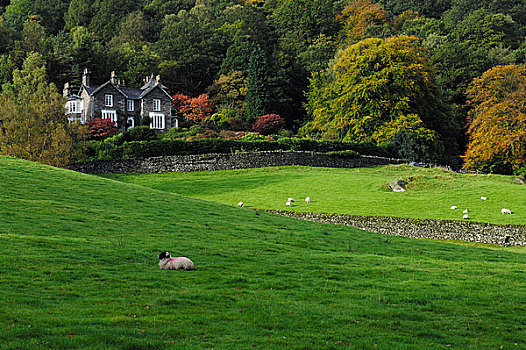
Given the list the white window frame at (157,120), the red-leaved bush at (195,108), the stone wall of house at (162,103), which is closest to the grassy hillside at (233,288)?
the white window frame at (157,120)

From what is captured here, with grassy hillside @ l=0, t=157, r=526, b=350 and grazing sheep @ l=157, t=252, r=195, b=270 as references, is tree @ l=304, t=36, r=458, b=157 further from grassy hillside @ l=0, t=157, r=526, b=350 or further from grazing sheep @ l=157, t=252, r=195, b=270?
grazing sheep @ l=157, t=252, r=195, b=270

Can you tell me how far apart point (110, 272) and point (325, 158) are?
158 feet

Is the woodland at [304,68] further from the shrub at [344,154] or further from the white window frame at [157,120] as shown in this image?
the shrub at [344,154]

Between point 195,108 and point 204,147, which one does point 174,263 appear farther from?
point 195,108

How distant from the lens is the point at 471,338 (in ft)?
34.5

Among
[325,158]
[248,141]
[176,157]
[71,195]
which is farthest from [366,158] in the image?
[71,195]

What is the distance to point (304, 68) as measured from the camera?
105438mm

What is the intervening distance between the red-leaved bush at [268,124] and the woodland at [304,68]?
0.25m

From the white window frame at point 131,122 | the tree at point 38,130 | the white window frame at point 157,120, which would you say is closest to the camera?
the tree at point 38,130

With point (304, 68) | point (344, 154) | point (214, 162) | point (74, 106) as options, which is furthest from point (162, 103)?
point (344, 154)

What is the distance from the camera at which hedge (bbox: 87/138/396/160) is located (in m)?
57.1

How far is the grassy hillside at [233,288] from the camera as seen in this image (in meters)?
9.87

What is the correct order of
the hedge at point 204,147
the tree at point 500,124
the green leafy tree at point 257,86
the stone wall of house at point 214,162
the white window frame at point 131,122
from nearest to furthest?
the stone wall of house at point 214,162, the hedge at point 204,147, the tree at point 500,124, the white window frame at point 131,122, the green leafy tree at point 257,86

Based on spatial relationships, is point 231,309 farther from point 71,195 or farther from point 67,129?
point 67,129
